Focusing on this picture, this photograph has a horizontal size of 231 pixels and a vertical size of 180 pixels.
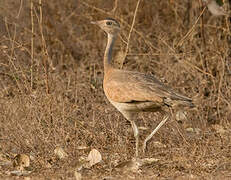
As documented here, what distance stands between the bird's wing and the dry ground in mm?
420

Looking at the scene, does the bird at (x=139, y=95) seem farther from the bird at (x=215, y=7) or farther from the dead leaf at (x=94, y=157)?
the bird at (x=215, y=7)

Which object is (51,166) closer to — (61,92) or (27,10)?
(61,92)

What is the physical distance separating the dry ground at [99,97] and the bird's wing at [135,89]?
0.42 meters

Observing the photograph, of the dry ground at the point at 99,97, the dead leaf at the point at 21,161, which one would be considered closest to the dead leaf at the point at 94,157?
the dry ground at the point at 99,97

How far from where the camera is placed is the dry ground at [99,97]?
4.16 m

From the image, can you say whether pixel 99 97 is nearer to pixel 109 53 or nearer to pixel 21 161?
pixel 109 53

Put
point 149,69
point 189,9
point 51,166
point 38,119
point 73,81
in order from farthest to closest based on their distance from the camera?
point 189,9
point 149,69
point 73,81
point 38,119
point 51,166

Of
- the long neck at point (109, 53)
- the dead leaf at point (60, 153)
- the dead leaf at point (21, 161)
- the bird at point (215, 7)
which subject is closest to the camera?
the dead leaf at point (21, 161)

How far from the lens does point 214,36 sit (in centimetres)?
666

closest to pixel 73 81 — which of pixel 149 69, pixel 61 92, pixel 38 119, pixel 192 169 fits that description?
pixel 61 92

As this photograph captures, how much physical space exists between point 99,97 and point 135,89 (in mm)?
1526

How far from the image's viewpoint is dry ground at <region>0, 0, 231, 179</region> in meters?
4.16

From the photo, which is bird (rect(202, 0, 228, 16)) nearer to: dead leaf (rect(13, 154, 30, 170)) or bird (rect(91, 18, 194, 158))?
bird (rect(91, 18, 194, 158))

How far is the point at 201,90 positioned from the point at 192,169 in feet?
6.17
